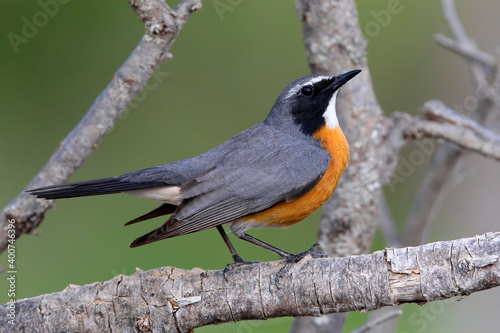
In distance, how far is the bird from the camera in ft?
12.2

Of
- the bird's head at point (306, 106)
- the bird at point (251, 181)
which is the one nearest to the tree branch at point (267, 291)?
the bird at point (251, 181)

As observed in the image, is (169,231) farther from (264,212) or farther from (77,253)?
(77,253)

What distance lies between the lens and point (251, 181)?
12.8 feet

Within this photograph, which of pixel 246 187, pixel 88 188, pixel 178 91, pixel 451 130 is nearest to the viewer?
pixel 88 188

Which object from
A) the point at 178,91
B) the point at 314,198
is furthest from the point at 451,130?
the point at 178,91

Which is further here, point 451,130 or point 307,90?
point 451,130

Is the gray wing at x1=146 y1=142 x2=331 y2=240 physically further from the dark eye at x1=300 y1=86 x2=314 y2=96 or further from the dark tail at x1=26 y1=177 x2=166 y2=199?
the dark eye at x1=300 y1=86 x2=314 y2=96

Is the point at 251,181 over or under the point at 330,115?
under

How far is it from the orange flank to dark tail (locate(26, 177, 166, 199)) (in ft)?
2.39

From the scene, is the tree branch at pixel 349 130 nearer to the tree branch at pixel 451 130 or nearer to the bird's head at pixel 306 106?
the tree branch at pixel 451 130

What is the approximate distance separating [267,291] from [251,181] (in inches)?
33.8

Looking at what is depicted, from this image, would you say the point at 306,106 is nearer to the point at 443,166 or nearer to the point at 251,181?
the point at 251,181

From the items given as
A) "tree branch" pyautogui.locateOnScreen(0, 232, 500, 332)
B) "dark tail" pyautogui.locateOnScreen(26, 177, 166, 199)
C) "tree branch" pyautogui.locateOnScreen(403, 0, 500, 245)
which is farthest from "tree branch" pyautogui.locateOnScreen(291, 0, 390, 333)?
"dark tail" pyautogui.locateOnScreen(26, 177, 166, 199)

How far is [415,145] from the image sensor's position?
8.75 m
